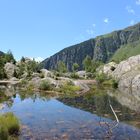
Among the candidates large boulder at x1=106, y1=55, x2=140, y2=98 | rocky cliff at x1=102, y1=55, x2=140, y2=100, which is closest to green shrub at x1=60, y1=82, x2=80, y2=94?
rocky cliff at x1=102, y1=55, x2=140, y2=100

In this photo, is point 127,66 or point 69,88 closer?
point 69,88

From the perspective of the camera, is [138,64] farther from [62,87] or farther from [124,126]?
[124,126]

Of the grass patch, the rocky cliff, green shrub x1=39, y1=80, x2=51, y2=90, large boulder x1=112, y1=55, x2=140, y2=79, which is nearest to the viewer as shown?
the grass patch

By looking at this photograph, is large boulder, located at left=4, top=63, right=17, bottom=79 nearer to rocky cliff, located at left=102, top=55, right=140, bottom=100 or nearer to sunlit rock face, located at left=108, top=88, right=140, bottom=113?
rocky cliff, located at left=102, top=55, right=140, bottom=100

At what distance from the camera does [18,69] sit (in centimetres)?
13450

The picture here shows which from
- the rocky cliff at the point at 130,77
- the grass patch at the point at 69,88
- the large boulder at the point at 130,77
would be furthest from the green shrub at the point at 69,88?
the large boulder at the point at 130,77

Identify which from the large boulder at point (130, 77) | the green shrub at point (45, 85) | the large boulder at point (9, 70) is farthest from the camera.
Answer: the large boulder at point (9, 70)

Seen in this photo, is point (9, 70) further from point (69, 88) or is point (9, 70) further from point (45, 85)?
point (69, 88)

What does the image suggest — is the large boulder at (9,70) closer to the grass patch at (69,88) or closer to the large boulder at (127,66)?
the large boulder at (127,66)

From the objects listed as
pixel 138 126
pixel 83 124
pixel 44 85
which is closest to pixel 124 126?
pixel 138 126

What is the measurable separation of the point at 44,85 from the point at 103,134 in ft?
178

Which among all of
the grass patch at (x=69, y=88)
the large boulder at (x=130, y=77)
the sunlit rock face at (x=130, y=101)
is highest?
the large boulder at (x=130, y=77)

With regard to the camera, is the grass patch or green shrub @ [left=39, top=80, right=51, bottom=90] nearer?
the grass patch

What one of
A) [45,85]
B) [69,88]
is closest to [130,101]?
[69,88]
